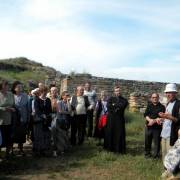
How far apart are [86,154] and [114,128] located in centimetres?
98

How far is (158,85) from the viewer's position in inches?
975

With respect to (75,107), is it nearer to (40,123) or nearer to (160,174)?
(40,123)

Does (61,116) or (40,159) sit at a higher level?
(61,116)

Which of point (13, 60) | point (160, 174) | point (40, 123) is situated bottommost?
point (160, 174)

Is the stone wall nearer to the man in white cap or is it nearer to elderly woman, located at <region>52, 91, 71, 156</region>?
elderly woman, located at <region>52, 91, 71, 156</region>

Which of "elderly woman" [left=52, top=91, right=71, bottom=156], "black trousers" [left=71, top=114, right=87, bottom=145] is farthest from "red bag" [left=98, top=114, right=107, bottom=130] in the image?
"elderly woman" [left=52, top=91, right=71, bottom=156]

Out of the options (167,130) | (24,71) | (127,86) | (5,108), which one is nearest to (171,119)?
(167,130)

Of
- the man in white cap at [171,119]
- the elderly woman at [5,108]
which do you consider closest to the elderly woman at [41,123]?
the elderly woman at [5,108]

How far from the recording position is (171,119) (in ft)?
28.8

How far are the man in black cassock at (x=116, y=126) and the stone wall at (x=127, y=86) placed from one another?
8875 millimetres

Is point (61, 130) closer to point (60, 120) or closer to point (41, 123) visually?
point (60, 120)

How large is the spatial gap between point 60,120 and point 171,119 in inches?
121

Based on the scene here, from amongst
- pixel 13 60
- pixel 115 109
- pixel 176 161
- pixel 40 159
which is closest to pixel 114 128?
pixel 115 109

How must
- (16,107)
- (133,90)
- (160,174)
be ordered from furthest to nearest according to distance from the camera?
1. (133,90)
2. (16,107)
3. (160,174)
